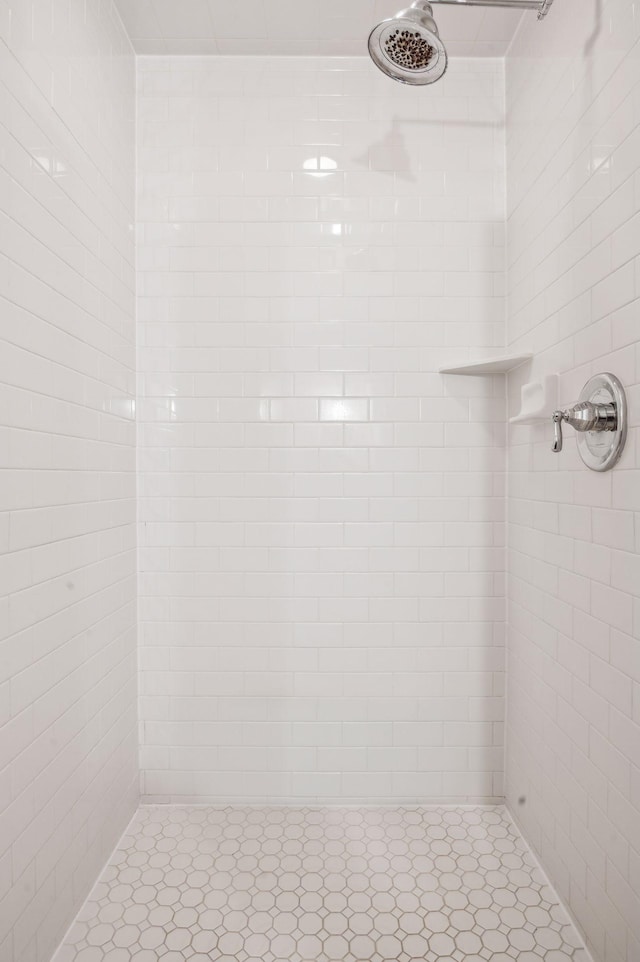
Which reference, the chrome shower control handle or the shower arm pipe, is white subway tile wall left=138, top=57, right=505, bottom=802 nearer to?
the shower arm pipe

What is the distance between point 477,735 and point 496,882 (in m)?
0.47

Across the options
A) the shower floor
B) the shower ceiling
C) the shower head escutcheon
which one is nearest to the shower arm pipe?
the shower head escutcheon

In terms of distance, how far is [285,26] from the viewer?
6.13 feet

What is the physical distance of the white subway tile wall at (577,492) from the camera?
1196 millimetres

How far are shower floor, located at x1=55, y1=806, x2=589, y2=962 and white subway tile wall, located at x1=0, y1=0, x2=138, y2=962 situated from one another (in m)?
0.15

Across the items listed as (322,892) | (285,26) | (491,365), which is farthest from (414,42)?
(322,892)

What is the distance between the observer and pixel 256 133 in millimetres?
1994

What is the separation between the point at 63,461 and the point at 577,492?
4.37ft

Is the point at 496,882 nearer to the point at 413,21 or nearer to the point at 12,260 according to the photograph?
the point at 12,260

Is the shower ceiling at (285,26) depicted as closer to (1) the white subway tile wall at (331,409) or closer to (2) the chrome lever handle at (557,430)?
(1) the white subway tile wall at (331,409)

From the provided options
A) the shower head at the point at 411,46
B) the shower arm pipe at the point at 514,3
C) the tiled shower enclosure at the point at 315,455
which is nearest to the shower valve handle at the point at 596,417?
the tiled shower enclosure at the point at 315,455

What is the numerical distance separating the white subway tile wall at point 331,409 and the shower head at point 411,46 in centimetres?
50

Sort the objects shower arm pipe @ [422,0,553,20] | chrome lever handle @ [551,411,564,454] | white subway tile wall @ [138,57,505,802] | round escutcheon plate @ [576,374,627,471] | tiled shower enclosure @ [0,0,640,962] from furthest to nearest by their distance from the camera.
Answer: white subway tile wall @ [138,57,505,802] < tiled shower enclosure @ [0,0,640,962] < shower arm pipe @ [422,0,553,20] < chrome lever handle @ [551,411,564,454] < round escutcheon plate @ [576,374,627,471]

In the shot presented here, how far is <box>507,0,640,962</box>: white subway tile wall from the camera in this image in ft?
3.92
